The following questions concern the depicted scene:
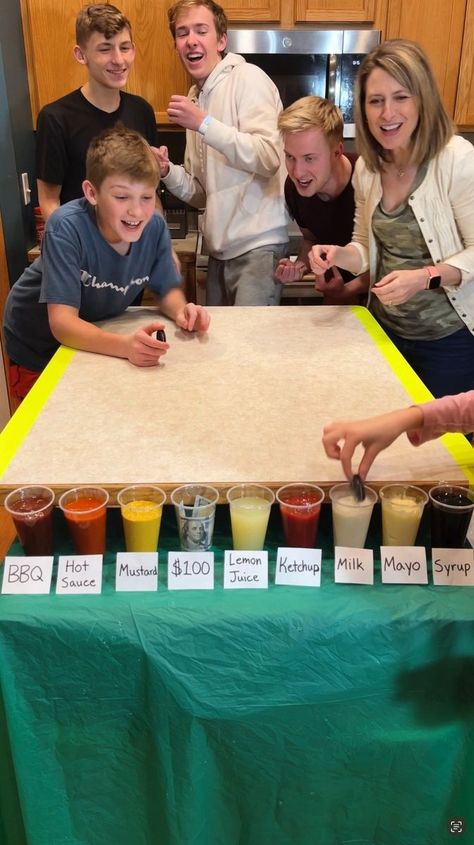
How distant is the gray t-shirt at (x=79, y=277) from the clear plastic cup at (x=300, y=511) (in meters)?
0.94

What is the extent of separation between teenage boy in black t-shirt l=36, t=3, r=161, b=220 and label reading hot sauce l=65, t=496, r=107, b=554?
1.85 metres

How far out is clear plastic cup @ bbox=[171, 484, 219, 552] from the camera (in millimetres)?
1171

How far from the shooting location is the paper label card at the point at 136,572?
3.75 ft

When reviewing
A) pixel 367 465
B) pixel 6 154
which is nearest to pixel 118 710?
pixel 367 465

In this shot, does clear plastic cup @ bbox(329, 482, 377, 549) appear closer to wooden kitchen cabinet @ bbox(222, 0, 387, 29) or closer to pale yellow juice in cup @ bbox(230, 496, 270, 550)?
pale yellow juice in cup @ bbox(230, 496, 270, 550)

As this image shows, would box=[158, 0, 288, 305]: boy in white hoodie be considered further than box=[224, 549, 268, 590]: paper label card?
Yes

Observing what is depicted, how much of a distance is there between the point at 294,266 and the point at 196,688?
1.49 metres

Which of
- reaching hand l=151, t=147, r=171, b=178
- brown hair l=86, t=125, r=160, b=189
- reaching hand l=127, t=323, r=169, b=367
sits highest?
brown hair l=86, t=125, r=160, b=189

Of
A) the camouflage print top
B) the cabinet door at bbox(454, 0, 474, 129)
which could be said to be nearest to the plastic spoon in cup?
the camouflage print top

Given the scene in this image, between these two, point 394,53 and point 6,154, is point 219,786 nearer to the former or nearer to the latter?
point 394,53

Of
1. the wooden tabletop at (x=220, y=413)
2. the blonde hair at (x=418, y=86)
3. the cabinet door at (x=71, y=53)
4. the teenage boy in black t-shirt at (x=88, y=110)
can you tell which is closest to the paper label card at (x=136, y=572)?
the wooden tabletop at (x=220, y=413)

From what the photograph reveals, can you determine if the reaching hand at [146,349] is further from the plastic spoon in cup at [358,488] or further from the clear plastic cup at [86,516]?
the plastic spoon in cup at [358,488]

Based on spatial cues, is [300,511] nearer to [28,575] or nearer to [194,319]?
[28,575]

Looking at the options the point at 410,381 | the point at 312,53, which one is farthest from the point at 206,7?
the point at 410,381
